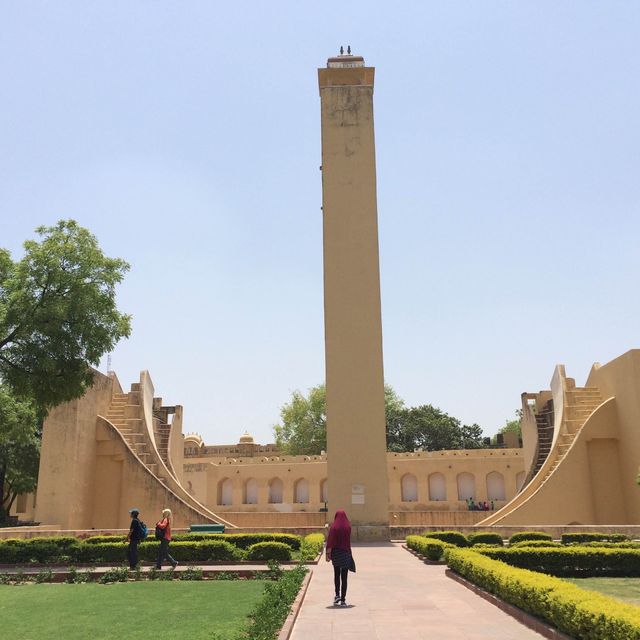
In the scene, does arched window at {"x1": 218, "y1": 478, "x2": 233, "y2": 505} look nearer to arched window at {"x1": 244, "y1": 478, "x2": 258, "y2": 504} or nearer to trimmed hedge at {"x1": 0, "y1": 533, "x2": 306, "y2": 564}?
arched window at {"x1": 244, "y1": 478, "x2": 258, "y2": 504}

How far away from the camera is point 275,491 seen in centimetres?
3459

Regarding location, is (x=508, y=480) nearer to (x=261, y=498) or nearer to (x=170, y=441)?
(x=261, y=498)

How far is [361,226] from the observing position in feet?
62.2

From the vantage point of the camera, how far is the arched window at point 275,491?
34375 millimetres

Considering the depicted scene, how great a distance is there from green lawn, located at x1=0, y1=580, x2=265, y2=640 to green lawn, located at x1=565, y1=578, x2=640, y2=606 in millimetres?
4430

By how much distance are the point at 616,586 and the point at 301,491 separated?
26.1 m

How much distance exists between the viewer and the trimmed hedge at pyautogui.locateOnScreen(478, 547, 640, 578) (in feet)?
33.8

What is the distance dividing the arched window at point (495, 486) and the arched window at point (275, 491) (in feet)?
34.6

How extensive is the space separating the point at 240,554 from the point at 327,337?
7354mm

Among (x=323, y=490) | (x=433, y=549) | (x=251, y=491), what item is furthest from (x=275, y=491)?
(x=433, y=549)

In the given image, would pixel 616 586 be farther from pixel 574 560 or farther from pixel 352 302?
pixel 352 302

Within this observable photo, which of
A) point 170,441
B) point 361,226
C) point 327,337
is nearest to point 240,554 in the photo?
point 327,337

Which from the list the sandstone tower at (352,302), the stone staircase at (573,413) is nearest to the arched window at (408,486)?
the stone staircase at (573,413)

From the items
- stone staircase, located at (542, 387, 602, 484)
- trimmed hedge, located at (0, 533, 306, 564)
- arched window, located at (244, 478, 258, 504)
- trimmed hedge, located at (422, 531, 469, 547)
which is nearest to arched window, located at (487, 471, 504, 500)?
arched window, located at (244, 478, 258, 504)
